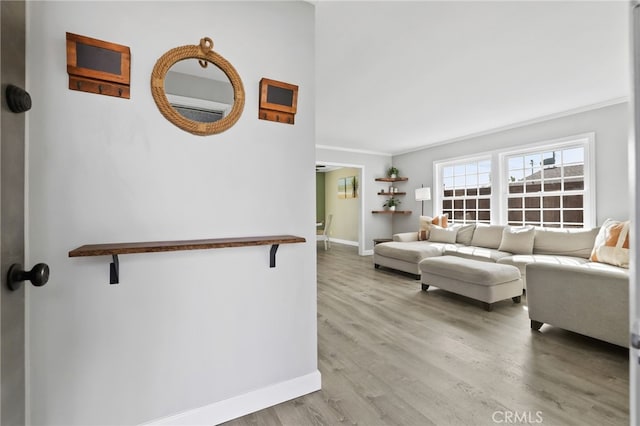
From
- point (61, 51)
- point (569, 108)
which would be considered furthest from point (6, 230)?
point (569, 108)

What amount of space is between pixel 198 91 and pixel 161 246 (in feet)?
2.72

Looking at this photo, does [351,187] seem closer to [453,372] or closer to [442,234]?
[442,234]

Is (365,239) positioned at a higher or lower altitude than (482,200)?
lower

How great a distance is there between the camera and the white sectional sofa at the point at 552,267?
7.36ft

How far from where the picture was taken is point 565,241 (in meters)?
4.18

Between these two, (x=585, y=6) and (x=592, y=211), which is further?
(x=592, y=211)

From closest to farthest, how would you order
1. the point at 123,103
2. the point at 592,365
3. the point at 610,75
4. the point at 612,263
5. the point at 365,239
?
the point at 123,103, the point at 592,365, the point at 610,75, the point at 612,263, the point at 365,239

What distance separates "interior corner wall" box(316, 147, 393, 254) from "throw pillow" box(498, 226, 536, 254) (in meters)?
3.06

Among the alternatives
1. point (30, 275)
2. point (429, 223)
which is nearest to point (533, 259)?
point (429, 223)

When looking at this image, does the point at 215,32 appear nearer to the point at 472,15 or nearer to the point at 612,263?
the point at 472,15

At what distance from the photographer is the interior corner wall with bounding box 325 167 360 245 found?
8.85 metres

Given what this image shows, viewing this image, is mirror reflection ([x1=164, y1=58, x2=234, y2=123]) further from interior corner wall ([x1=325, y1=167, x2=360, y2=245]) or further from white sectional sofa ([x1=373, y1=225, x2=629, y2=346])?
interior corner wall ([x1=325, y1=167, x2=360, y2=245])

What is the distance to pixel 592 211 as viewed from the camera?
13.9 ft

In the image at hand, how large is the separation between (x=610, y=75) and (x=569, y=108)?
45.8 inches
